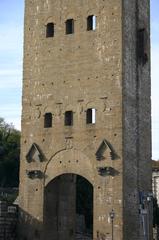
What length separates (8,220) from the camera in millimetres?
32375

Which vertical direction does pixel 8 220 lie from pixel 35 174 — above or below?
below

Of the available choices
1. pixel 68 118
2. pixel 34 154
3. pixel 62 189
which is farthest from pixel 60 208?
pixel 68 118

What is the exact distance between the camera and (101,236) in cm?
2992

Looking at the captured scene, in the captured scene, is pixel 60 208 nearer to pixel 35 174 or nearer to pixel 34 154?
pixel 35 174

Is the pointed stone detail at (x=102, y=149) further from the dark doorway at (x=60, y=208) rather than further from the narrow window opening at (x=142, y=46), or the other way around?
the narrow window opening at (x=142, y=46)

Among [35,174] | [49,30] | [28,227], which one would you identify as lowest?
[28,227]

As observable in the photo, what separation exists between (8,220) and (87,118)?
22.1 feet

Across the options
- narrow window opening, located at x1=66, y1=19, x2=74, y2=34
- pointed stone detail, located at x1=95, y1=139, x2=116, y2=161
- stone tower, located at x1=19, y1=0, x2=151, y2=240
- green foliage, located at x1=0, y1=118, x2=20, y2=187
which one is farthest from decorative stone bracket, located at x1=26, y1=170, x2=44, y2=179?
green foliage, located at x1=0, y1=118, x2=20, y2=187

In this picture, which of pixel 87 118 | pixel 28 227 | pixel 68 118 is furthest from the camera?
pixel 68 118

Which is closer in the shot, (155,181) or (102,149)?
(102,149)

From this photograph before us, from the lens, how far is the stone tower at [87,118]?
30500mm

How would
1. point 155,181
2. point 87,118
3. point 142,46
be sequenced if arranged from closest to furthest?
point 87,118 < point 142,46 < point 155,181

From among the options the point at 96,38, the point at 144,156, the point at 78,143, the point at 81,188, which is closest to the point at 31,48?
the point at 96,38

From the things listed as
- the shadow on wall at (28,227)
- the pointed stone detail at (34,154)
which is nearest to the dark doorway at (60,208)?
the shadow on wall at (28,227)
